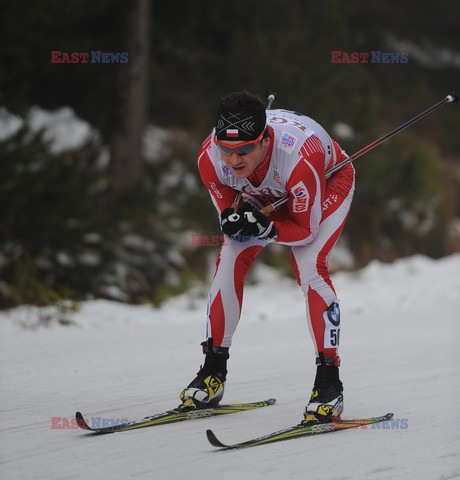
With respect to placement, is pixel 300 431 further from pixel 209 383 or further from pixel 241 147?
pixel 241 147

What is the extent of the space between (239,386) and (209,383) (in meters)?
1.02

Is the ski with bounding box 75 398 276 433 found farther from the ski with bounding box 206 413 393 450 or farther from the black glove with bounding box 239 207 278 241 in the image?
the black glove with bounding box 239 207 278 241

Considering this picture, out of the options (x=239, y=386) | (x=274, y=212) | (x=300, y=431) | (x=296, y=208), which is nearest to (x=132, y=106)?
(x=239, y=386)

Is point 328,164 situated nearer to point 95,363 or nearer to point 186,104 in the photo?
point 95,363

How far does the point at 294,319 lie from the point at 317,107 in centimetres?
661

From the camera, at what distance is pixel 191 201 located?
13820mm

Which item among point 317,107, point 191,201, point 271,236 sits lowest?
point 271,236

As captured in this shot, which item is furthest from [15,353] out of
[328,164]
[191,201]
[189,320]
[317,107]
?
[317,107]

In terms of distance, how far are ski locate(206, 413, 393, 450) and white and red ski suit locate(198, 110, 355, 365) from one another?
35 cm

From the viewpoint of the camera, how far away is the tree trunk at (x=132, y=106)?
43.3ft

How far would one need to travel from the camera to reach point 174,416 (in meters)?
4.57

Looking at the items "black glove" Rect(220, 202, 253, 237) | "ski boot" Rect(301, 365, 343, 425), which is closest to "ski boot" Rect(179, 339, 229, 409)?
"ski boot" Rect(301, 365, 343, 425)

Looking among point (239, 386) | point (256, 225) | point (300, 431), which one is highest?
point (256, 225)

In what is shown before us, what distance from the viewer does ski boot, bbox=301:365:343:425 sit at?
14.7ft
